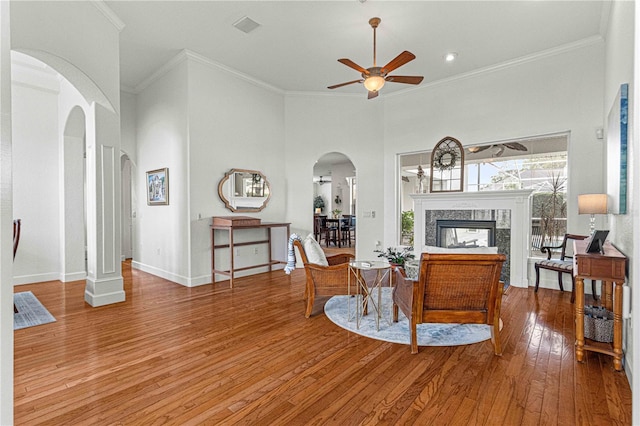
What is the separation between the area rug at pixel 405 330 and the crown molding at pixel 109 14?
440 centimetres

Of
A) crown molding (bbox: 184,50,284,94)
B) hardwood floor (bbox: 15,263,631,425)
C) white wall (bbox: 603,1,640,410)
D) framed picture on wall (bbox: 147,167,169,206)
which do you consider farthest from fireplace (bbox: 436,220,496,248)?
framed picture on wall (bbox: 147,167,169,206)

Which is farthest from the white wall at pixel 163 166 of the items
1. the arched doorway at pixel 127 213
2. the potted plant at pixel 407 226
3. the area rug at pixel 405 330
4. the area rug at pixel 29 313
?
the potted plant at pixel 407 226

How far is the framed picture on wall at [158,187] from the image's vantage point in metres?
5.35

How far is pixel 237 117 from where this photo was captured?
5.64 meters

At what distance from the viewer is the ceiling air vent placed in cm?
404

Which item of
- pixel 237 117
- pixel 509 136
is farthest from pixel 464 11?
pixel 237 117

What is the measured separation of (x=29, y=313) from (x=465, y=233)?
622 cm

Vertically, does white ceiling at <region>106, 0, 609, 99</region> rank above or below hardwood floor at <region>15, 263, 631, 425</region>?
above

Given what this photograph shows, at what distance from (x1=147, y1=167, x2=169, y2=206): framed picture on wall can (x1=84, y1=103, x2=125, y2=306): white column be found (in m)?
1.16

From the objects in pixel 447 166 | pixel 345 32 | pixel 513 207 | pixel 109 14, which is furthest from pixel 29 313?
pixel 513 207

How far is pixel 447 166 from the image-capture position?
5809 millimetres

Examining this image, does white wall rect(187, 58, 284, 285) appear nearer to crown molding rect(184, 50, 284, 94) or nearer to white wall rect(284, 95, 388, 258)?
crown molding rect(184, 50, 284, 94)

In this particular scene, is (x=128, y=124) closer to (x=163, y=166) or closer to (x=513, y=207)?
(x=163, y=166)

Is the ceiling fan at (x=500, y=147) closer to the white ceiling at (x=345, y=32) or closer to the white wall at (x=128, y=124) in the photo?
the white ceiling at (x=345, y=32)
